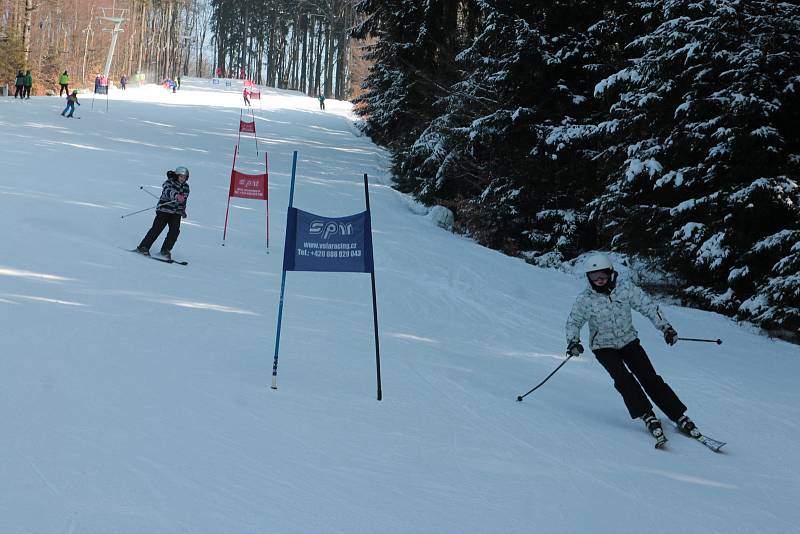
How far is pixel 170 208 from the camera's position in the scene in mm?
12344

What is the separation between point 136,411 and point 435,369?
357cm

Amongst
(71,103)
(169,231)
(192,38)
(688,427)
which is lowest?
(688,427)

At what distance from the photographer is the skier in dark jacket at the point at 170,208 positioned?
40.4 feet

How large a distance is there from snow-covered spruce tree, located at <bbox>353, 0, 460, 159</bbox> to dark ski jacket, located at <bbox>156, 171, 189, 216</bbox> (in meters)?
10.5

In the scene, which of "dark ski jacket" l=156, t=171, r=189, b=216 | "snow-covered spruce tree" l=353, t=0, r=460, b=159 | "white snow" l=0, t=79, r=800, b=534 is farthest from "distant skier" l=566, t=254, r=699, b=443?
"snow-covered spruce tree" l=353, t=0, r=460, b=159

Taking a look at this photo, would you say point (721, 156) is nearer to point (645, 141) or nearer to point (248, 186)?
point (645, 141)

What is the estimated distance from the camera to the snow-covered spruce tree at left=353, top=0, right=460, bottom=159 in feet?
78.9

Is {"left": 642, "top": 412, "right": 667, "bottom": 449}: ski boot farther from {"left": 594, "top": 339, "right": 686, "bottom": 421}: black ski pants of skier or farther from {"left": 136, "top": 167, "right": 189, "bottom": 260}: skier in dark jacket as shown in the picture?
{"left": 136, "top": 167, "right": 189, "bottom": 260}: skier in dark jacket

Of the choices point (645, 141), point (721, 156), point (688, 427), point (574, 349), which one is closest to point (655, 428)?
point (688, 427)

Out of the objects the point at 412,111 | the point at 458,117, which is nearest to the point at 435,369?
the point at 458,117

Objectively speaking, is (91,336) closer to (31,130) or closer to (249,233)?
(249,233)

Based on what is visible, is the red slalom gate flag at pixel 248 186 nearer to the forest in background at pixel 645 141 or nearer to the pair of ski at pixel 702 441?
the forest in background at pixel 645 141

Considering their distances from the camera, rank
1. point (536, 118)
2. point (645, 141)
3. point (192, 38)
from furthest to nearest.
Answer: point (192, 38), point (536, 118), point (645, 141)

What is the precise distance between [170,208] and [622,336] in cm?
813
